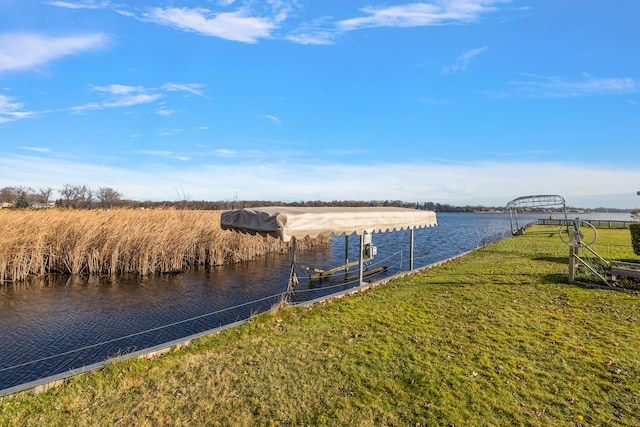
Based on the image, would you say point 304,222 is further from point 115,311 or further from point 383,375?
point 115,311

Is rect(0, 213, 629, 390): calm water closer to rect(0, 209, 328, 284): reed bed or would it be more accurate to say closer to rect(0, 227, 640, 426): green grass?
rect(0, 209, 328, 284): reed bed

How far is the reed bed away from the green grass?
9.96 metres

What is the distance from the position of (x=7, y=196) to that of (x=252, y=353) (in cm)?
6584

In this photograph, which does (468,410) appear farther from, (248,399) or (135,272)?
(135,272)

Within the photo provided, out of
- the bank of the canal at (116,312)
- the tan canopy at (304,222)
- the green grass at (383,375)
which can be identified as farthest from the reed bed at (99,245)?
the green grass at (383,375)

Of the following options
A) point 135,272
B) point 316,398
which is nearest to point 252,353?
point 316,398

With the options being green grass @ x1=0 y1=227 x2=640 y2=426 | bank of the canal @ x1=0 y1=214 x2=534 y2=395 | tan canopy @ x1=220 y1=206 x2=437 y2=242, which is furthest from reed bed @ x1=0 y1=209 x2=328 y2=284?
green grass @ x1=0 y1=227 x2=640 y2=426

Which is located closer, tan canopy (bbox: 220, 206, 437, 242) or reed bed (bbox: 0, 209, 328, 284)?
tan canopy (bbox: 220, 206, 437, 242)

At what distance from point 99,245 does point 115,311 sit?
6396 millimetres

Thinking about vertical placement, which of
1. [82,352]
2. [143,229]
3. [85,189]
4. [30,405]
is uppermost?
[85,189]

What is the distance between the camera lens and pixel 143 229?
52.1 ft

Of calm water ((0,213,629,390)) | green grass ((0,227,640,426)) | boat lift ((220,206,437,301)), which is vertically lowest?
calm water ((0,213,629,390))

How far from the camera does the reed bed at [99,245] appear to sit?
43.2ft

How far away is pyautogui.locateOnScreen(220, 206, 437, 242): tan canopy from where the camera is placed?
815 cm
